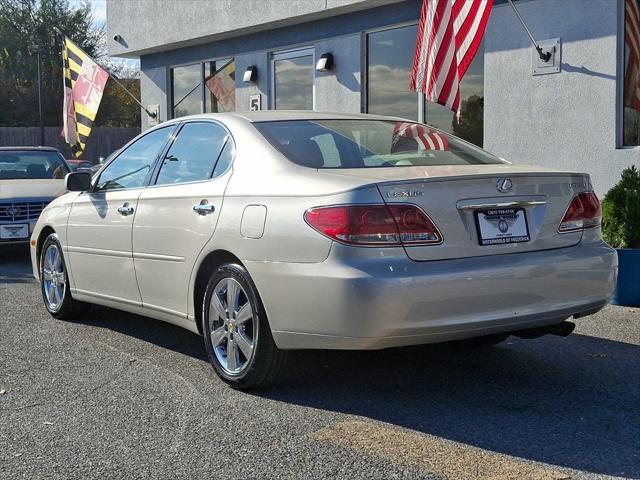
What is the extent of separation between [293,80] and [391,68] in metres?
2.31

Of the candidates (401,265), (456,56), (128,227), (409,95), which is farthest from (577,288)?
(409,95)

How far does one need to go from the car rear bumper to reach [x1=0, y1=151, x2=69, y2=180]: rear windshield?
27.0 feet

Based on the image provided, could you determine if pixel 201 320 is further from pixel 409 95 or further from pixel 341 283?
pixel 409 95

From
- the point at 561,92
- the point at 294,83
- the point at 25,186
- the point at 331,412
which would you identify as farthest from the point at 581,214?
the point at 294,83

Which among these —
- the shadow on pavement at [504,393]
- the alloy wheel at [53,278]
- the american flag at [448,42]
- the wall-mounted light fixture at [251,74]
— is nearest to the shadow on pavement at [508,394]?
the shadow on pavement at [504,393]

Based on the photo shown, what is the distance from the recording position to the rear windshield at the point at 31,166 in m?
12.0

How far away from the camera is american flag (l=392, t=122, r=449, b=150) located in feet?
17.6

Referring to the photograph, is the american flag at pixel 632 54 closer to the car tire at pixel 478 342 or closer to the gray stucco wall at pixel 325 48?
the gray stucco wall at pixel 325 48

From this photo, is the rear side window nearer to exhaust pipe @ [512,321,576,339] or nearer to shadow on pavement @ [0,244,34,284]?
exhaust pipe @ [512,321,576,339]

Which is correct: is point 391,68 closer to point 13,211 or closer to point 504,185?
point 13,211

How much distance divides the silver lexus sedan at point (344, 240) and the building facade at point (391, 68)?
5071 millimetres

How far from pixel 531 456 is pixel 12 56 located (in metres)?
47.6

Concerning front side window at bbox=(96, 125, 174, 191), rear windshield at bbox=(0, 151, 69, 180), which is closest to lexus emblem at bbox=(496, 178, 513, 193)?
front side window at bbox=(96, 125, 174, 191)

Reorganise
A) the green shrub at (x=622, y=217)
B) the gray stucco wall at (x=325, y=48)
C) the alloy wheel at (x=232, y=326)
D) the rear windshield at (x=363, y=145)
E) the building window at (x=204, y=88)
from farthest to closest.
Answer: the building window at (x=204, y=88) < the gray stucco wall at (x=325, y=48) < the green shrub at (x=622, y=217) < the rear windshield at (x=363, y=145) < the alloy wheel at (x=232, y=326)
